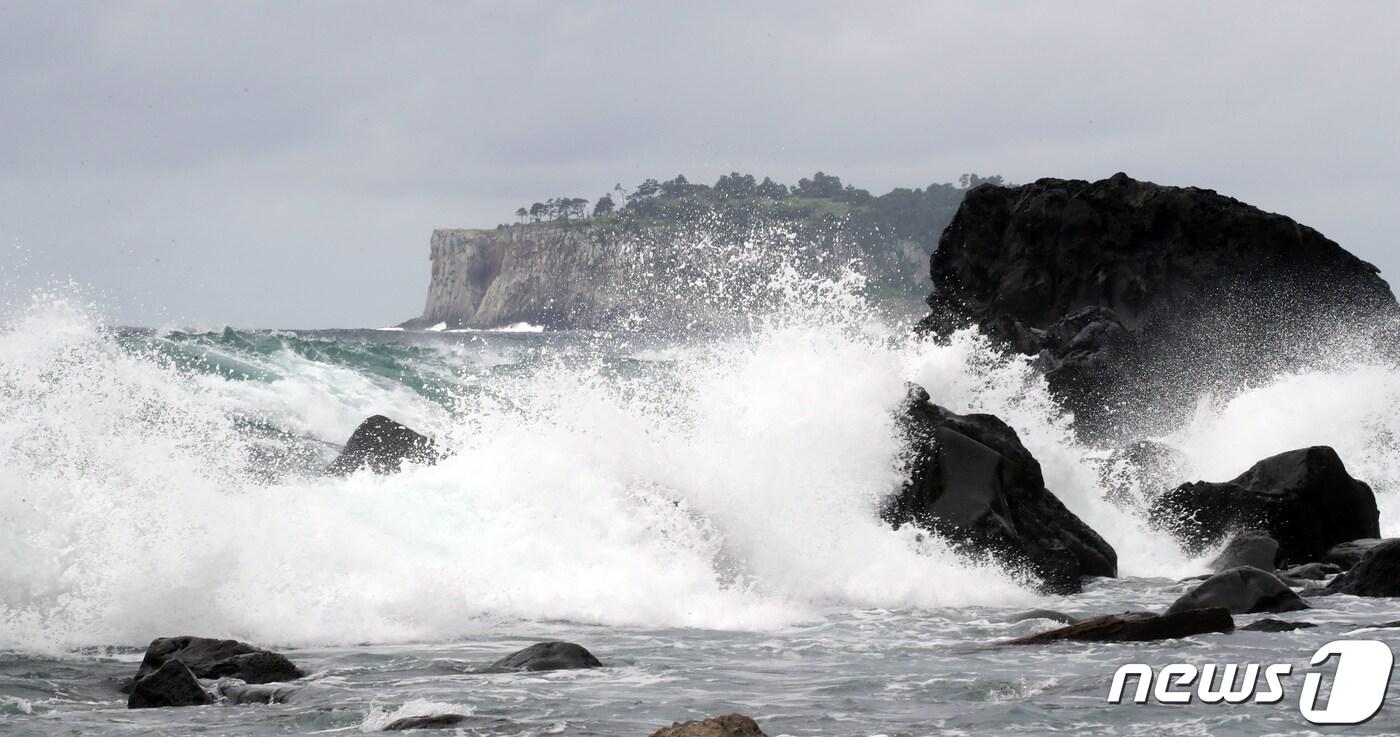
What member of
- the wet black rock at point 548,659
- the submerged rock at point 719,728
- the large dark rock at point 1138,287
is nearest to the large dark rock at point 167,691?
the wet black rock at point 548,659

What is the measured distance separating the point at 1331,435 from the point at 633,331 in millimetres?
55579

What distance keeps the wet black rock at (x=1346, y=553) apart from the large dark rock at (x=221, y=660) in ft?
34.1

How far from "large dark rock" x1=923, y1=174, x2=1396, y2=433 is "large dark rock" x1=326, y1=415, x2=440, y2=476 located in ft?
47.6

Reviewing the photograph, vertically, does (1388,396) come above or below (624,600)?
above

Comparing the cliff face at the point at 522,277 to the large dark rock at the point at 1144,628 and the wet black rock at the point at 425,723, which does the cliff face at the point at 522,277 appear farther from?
the wet black rock at the point at 425,723

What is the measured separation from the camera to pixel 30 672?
31.6 feet

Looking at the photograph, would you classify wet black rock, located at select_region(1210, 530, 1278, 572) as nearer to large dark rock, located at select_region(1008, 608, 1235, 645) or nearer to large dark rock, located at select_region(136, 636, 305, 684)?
large dark rock, located at select_region(1008, 608, 1235, 645)

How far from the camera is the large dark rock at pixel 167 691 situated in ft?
28.2

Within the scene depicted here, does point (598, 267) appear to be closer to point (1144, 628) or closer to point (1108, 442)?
point (1108, 442)

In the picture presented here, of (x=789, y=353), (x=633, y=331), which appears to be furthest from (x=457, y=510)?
(x=633, y=331)

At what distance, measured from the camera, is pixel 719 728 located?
6496 mm

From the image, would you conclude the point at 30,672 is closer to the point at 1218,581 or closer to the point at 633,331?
the point at 1218,581

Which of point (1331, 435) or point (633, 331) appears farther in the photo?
point (633, 331)

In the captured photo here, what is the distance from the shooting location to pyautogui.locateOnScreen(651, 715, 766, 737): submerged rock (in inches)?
255
